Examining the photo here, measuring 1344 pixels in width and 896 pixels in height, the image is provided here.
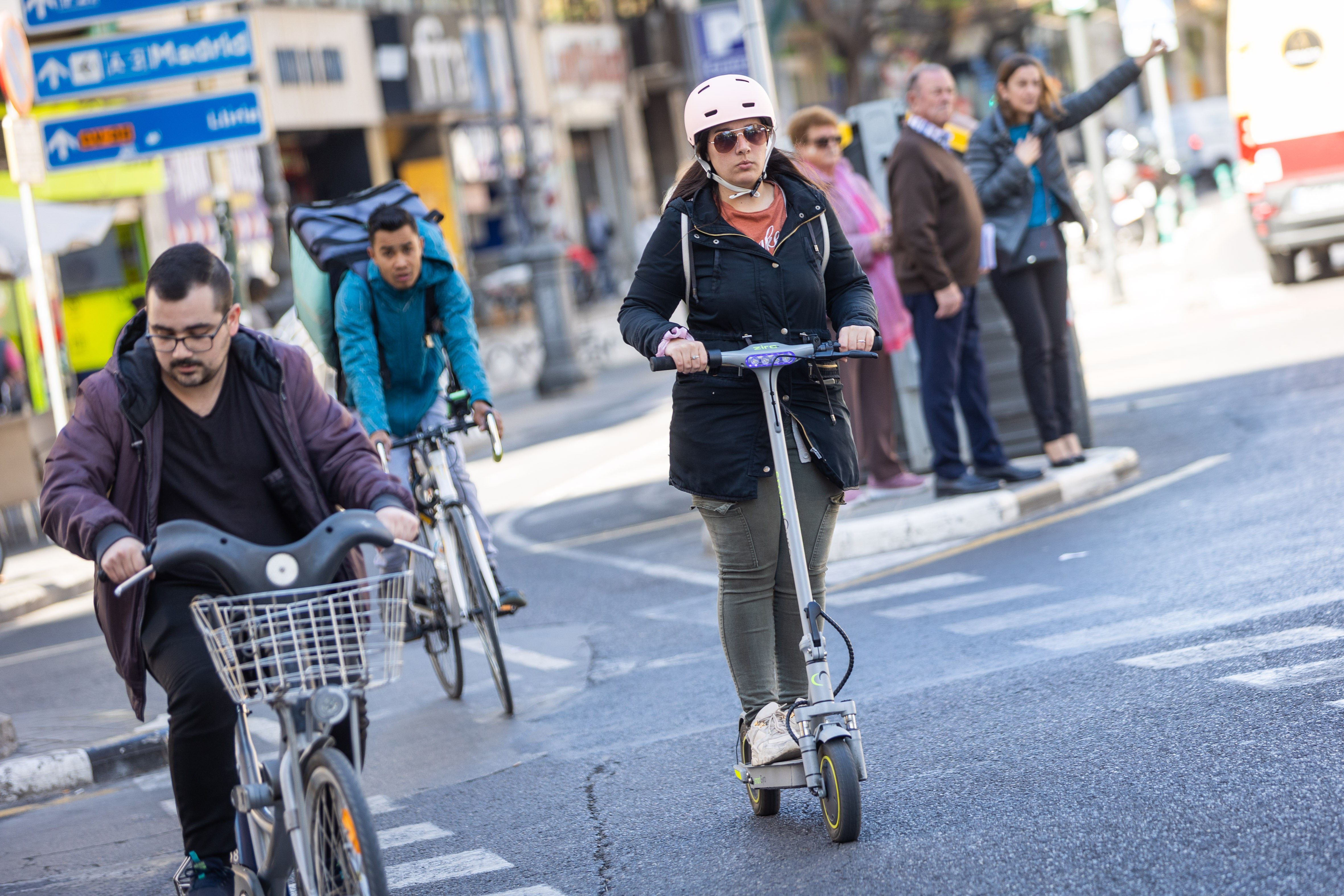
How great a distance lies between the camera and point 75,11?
13711mm

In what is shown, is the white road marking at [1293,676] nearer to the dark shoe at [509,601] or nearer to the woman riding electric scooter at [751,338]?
the woman riding electric scooter at [751,338]

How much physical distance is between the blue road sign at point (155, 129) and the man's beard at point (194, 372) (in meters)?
9.79

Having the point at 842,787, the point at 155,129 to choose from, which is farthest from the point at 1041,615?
the point at 155,129

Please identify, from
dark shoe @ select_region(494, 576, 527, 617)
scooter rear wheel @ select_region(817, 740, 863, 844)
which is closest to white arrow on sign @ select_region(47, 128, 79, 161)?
dark shoe @ select_region(494, 576, 527, 617)

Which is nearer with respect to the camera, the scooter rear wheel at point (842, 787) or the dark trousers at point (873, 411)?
the scooter rear wheel at point (842, 787)

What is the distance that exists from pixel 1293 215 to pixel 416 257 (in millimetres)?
11318

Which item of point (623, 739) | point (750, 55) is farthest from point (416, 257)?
point (750, 55)

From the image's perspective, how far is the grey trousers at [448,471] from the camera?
7371mm

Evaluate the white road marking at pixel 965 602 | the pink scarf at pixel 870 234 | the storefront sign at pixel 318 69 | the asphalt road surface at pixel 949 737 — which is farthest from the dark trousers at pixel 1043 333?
the storefront sign at pixel 318 69

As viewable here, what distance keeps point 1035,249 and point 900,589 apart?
2.30 metres

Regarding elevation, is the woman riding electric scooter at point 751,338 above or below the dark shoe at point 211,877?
above

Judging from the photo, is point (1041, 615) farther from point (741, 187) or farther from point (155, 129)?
point (155, 129)

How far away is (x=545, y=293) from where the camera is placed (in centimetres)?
2288

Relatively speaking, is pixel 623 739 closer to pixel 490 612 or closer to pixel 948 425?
pixel 490 612
